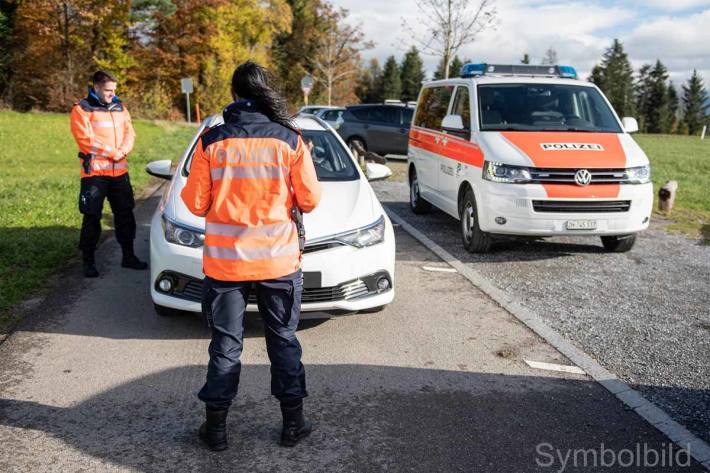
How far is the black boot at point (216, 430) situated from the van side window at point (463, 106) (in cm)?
575

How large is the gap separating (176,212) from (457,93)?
5191 millimetres

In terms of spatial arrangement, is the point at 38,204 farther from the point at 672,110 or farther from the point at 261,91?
the point at 672,110

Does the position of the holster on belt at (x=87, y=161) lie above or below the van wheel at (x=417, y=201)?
above

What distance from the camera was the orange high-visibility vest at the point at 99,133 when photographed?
6.67 meters

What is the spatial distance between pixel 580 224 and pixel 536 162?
821 millimetres

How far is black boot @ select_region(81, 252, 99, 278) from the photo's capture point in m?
6.76

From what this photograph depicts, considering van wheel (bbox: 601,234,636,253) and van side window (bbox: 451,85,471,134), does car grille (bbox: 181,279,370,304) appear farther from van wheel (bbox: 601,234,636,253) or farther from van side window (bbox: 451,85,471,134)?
van wheel (bbox: 601,234,636,253)

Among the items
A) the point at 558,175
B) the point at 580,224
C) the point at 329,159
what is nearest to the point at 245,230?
the point at 329,159

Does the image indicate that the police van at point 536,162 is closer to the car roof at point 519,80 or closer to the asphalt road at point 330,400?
the car roof at point 519,80

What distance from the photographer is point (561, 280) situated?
23.1 ft

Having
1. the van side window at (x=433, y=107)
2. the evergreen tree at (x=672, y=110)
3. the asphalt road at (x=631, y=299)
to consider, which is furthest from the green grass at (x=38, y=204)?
the evergreen tree at (x=672, y=110)

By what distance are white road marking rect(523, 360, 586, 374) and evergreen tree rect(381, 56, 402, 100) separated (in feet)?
301

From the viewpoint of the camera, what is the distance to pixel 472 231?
8172 millimetres

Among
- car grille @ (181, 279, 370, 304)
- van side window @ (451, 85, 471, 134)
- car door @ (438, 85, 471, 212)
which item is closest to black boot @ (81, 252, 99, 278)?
car grille @ (181, 279, 370, 304)
